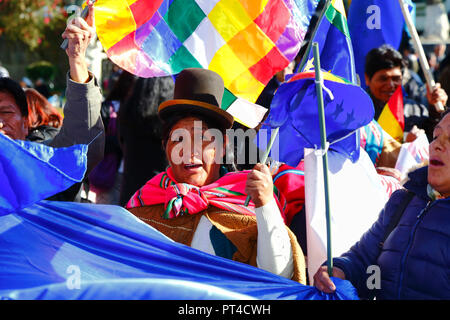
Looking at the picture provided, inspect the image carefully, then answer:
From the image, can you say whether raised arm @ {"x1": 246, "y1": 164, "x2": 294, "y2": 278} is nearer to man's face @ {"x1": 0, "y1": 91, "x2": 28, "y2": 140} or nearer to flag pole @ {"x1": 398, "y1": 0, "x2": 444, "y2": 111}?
flag pole @ {"x1": 398, "y1": 0, "x2": 444, "y2": 111}

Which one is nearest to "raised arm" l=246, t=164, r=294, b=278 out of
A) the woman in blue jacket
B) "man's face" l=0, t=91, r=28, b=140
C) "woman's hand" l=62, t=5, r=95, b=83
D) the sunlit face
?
the woman in blue jacket

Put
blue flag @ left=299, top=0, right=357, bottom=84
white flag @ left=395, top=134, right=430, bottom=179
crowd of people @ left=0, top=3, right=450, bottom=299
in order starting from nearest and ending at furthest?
1. crowd of people @ left=0, top=3, right=450, bottom=299
2. blue flag @ left=299, top=0, right=357, bottom=84
3. white flag @ left=395, top=134, right=430, bottom=179

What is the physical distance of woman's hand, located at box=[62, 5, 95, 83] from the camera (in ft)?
9.29

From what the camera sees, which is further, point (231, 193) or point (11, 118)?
point (11, 118)

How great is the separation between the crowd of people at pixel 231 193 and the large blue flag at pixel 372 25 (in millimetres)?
781

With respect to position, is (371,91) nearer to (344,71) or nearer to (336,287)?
(344,71)

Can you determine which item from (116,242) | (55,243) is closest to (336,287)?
(116,242)

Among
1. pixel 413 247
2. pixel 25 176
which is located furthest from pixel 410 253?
pixel 25 176

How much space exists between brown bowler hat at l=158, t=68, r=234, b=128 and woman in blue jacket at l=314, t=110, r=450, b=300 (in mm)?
840

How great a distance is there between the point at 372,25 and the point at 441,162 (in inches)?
84.7

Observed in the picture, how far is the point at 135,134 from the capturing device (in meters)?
4.47

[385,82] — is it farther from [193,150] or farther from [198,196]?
[198,196]

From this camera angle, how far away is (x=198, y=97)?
2.92 meters

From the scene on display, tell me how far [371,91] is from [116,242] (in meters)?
2.99
